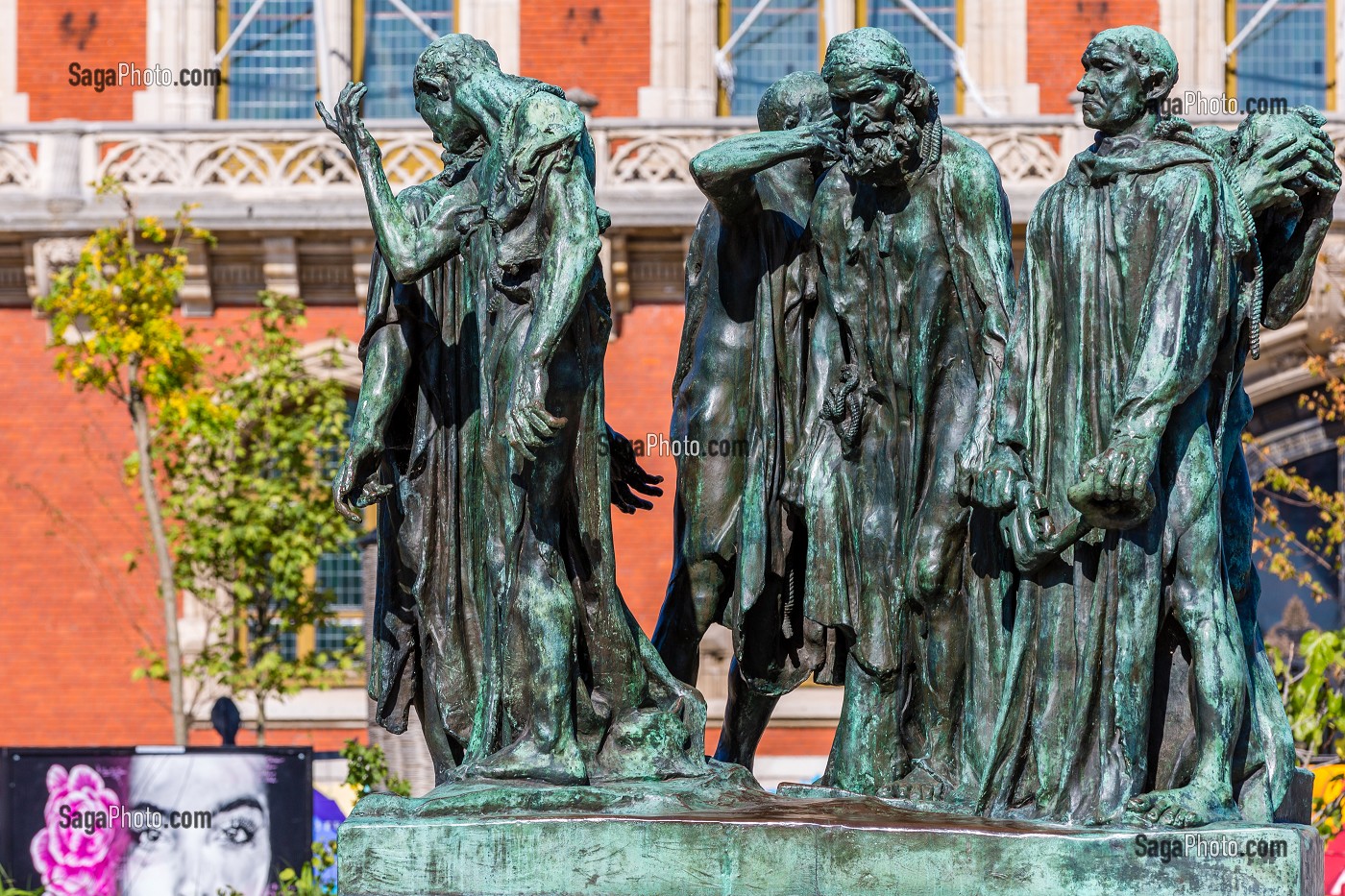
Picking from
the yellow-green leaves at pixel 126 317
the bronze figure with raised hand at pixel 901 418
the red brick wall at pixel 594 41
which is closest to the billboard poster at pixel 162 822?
the bronze figure with raised hand at pixel 901 418

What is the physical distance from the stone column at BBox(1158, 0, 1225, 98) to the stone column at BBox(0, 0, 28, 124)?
34.3 feet

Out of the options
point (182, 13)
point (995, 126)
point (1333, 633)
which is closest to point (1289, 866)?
point (1333, 633)

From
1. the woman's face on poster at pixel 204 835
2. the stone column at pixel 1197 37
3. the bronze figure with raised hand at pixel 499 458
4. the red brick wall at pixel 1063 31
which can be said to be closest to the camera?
the bronze figure with raised hand at pixel 499 458

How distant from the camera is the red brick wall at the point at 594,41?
25922 millimetres

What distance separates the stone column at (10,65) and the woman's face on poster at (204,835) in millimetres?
13369

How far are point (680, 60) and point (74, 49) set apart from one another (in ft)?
18.5

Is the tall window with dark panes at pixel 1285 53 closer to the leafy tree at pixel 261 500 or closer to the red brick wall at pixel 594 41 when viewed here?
→ the red brick wall at pixel 594 41

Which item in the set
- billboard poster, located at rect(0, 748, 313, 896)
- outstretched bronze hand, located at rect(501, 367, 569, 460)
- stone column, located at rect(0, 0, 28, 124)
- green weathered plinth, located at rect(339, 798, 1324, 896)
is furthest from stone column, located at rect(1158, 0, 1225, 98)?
green weathered plinth, located at rect(339, 798, 1324, 896)

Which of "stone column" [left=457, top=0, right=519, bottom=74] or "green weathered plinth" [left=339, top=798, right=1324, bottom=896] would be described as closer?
"green weathered plinth" [left=339, top=798, right=1324, bottom=896]

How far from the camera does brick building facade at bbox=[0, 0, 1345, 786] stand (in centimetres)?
2377

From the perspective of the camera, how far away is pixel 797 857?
7.73 metres

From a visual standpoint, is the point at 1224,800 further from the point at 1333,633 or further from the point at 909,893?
the point at 1333,633

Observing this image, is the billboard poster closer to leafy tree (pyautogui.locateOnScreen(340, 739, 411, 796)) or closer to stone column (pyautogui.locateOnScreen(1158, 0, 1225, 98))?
leafy tree (pyautogui.locateOnScreen(340, 739, 411, 796))

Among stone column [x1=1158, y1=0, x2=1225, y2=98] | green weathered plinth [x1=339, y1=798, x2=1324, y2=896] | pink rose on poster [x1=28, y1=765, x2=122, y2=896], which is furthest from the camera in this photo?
stone column [x1=1158, y1=0, x2=1225, y2=98]
